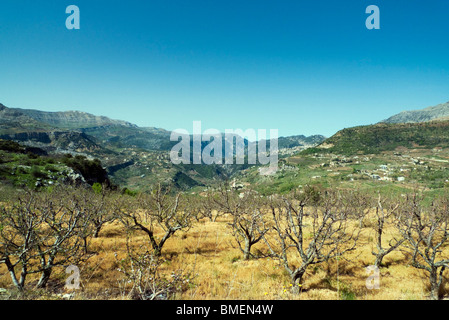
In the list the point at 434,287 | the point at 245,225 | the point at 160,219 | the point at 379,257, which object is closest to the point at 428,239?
the point at 434,287

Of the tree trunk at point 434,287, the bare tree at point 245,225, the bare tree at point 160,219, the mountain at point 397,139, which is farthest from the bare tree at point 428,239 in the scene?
the mountain at point 397,139

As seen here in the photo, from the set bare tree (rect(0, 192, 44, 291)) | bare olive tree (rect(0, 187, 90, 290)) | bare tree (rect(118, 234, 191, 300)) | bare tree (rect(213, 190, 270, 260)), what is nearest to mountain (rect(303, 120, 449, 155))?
bare tree (rect(213, 190, 270, 260))

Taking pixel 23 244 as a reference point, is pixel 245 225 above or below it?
below

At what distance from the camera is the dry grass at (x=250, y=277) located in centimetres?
941

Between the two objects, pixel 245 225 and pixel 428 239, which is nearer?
pixel 428 239

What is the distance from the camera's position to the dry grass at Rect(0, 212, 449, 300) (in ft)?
30.9

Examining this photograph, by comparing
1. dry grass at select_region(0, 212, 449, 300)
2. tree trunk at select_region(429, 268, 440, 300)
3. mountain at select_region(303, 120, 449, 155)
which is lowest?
dry grass at select_region(0, 212, 449, 300)

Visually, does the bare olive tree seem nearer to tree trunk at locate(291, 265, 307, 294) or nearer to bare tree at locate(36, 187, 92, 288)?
bare tree at locate(36, 187, 92, 288)

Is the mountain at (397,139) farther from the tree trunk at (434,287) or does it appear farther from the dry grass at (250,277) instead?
the tree trunk at (434,287)

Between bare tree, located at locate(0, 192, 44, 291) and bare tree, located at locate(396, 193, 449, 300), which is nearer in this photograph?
bare tree, located at locate(0, 192, 44, 291)

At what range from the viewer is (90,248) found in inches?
682

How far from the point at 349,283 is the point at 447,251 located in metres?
11.3

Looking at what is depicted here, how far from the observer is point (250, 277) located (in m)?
11.7

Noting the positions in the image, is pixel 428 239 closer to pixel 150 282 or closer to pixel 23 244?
pixel 150 282
